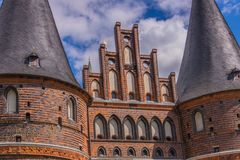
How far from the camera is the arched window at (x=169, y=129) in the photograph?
2733 cm

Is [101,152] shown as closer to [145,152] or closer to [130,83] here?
[145,152]

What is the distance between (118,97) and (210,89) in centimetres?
499

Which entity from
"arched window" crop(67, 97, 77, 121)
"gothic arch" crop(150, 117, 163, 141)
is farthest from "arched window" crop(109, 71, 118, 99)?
"arched window" crop(67, 97, 77, 121)

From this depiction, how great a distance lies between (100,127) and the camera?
25.9 meters

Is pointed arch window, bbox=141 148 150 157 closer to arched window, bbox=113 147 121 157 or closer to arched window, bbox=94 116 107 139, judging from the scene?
arched window, bbox=113 147 121 157

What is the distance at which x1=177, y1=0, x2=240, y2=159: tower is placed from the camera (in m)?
26.0

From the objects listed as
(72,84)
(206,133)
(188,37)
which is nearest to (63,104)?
(72,84)

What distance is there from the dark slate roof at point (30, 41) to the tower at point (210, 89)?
23.4 ft

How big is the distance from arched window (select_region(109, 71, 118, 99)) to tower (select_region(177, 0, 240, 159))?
3.78m

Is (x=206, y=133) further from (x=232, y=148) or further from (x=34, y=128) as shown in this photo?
(x=34, y=128)

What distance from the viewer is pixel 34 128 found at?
70.9ft

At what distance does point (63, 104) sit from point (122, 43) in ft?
20.9

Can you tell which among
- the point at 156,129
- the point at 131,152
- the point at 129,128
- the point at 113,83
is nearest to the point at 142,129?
the point at 129,128

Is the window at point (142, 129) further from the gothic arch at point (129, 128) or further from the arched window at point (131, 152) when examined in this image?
the arched window at point (131, 152)
